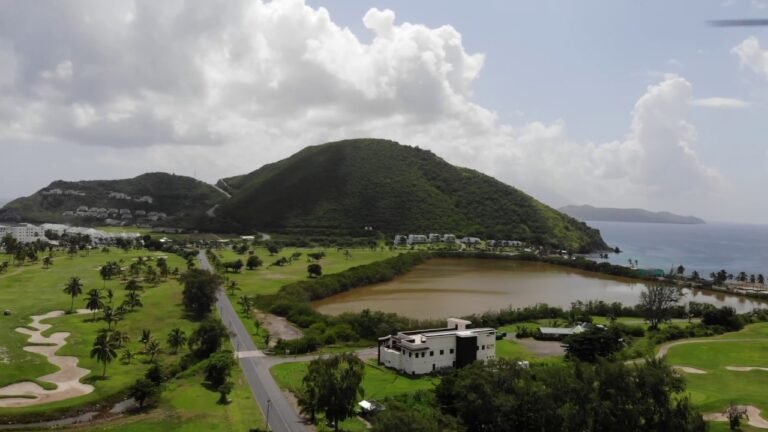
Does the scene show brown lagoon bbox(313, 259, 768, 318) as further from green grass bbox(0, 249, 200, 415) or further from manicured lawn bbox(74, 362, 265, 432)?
manicured lawn bbox(74, 362, 265, 432)

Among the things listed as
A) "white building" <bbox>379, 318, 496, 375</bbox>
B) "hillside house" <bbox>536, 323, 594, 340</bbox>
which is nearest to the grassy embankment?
"white building" <bbox>379, 318, 496, 375</bbox>

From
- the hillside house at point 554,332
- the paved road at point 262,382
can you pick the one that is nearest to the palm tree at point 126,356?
the paved road at point 262,382

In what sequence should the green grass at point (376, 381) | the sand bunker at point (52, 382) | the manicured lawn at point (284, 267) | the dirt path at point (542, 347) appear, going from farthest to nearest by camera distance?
the manicured lawn at point (284, 267) < the dirt path at point (542, 347) < the green grass at point (376, 381) < the sand bunker at point (52, 382)

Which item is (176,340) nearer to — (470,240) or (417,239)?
(417,239)

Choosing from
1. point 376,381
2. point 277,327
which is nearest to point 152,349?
point 277,327

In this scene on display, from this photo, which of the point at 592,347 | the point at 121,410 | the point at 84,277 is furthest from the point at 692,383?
the point at 84,277

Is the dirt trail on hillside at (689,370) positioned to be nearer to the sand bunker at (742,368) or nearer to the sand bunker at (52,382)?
the sand bunker at (742,368)

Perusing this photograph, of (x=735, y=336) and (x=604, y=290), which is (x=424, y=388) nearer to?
(x=735, y=336)
